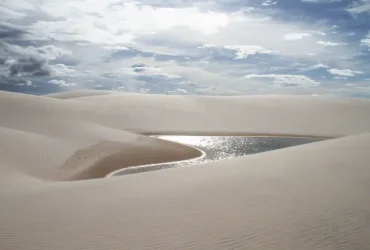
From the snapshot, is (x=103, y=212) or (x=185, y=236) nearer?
(x=185, y=236)

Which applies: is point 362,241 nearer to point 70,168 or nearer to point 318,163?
point 318,163

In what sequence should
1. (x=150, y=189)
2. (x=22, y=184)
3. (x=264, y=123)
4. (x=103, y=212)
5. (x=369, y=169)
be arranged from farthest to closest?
(x=264, y=123)
(x=22, y=184)
(x=369, y=169)
(x=150, y=189)
(x=103, y=212)

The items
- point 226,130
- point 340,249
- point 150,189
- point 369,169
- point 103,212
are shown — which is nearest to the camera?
point 340,249

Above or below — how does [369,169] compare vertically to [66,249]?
above

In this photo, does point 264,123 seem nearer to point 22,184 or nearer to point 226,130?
point 226,130

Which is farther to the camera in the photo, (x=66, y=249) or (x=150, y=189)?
(x=150, y=189)

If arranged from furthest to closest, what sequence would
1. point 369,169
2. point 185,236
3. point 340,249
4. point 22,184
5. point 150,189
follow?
1. point 22,184
2. point 369,169
3. point 150,189
4. point 185,236
5. point 340,249

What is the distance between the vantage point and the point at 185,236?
5832mm

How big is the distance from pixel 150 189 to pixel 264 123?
32.4m

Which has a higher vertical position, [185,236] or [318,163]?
[318,163]

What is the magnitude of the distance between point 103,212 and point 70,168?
898 cm

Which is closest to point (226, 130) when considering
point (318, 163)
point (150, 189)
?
point (318, 163)

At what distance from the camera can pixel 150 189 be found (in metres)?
8.59

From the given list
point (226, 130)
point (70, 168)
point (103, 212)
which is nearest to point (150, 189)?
point (103, 212)
